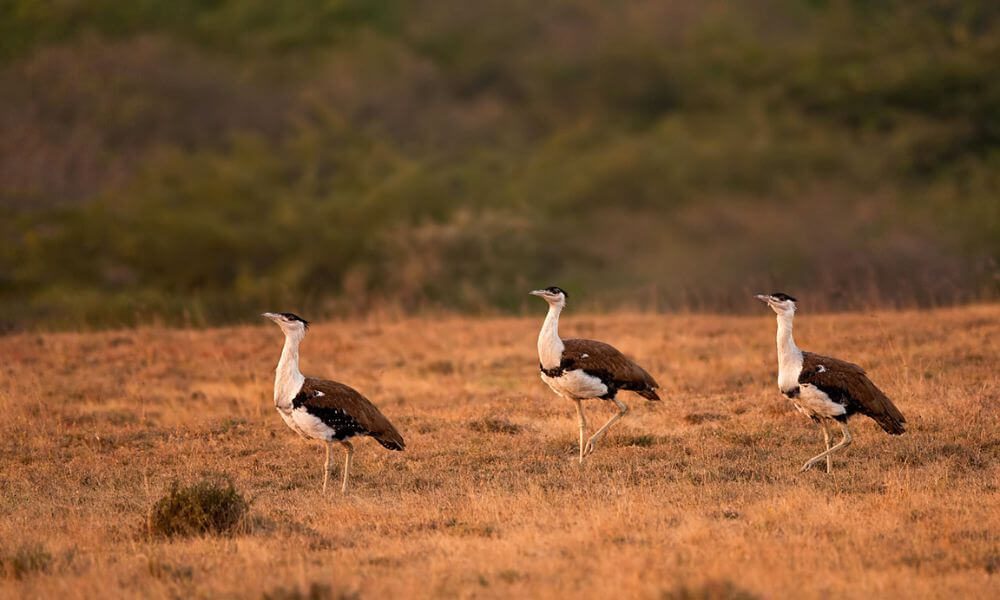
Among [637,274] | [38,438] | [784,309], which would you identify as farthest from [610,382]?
[637,274]

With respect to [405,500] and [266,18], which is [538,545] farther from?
[266,18]

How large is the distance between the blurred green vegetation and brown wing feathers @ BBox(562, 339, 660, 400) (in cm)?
883

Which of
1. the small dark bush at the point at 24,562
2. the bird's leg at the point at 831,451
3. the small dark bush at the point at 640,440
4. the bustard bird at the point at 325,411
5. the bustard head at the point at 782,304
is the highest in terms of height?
the bustard head at the point at 782,304

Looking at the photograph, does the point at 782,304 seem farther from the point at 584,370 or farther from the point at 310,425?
the point at 310,425

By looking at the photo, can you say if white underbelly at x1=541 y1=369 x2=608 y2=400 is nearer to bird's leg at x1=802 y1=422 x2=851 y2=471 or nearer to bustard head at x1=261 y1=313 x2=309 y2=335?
bird's leg at x1=802 y1=422 x2=851 y2=471

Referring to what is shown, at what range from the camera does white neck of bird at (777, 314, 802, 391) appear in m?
10.4

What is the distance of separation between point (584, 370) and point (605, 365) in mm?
200

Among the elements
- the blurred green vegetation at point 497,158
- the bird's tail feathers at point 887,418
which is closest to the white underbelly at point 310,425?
the bird's tail feathers at point 887,418

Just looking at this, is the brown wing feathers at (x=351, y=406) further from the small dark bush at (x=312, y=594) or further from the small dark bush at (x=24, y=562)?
the small dark bush at (x=312, y=594)

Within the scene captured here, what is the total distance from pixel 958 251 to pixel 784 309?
1344 cm

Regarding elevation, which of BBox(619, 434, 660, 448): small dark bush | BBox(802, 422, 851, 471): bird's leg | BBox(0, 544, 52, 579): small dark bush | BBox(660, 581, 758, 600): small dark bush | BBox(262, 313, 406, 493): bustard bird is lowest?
BBox(0, 544, 52, 579): small dark bush

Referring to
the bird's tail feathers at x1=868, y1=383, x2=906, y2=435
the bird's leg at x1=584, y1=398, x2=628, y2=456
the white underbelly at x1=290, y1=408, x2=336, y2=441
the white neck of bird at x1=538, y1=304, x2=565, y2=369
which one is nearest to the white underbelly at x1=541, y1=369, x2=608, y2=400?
the white neck of bird at x1=538, y1=304, x2=565, y2=369

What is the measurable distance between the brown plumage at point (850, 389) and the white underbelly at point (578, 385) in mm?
1744

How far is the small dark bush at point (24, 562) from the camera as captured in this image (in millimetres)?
7755
